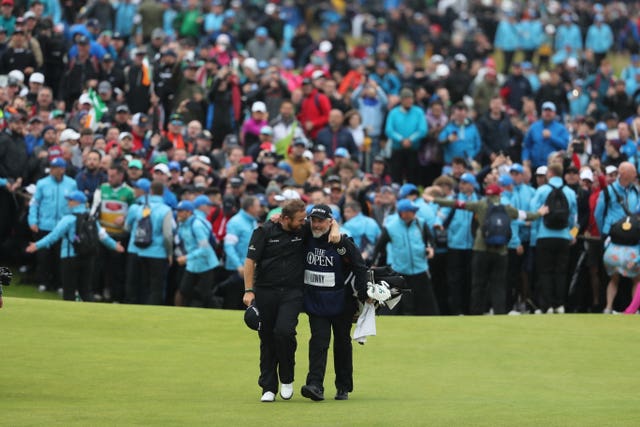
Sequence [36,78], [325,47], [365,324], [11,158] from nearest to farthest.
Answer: [365,324], [11,158], [36,78], [325,47]

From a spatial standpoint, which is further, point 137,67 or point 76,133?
point 137,67

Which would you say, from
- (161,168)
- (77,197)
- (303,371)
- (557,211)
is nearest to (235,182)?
(161,168)

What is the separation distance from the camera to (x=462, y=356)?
18.2 meters

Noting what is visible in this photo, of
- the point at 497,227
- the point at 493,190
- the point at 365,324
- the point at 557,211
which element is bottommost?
the point at 365,324

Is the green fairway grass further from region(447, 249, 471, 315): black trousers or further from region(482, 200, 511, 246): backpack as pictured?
region(447, 249, 471, 315): black trousers

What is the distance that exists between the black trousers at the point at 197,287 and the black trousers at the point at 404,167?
791cm

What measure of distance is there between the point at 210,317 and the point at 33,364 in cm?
414

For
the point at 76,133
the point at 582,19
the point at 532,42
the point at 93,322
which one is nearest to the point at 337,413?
the point at 93,322

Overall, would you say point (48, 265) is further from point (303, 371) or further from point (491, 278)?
point (303, 371)

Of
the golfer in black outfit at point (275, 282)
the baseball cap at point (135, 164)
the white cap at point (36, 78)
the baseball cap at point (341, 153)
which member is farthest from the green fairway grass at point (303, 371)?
the white cap at point (36, 78)

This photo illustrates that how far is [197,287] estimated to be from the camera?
73.8 feet

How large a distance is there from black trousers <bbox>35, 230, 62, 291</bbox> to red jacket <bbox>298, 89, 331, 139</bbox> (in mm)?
7001

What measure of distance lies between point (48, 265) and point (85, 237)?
6.66ft

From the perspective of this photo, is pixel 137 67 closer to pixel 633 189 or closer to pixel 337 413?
pixel 633 189
